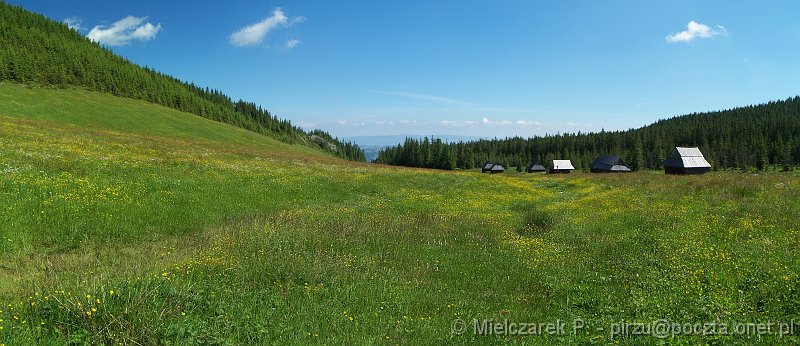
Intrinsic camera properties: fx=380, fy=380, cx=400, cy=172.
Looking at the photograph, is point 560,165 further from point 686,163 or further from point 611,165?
point 686,163

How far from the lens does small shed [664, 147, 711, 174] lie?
62.3m

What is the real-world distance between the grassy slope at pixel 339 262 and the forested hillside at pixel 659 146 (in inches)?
5161

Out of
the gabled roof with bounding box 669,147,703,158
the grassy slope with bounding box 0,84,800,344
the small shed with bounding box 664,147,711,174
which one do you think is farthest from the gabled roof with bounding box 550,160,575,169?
the grassy slope with bounding box 0,84,800,344

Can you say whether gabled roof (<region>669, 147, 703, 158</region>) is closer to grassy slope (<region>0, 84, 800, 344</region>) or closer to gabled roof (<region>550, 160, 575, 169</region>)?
gabled roof (<region>550, 160, 575, 169</region>)

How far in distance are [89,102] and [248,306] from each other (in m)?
90.7

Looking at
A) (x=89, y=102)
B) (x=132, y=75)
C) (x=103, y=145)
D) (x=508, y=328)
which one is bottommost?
(x=508, y=328)

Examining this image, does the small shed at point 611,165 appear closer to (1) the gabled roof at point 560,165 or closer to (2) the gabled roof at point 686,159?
(1) the gabled roof at point 560,165

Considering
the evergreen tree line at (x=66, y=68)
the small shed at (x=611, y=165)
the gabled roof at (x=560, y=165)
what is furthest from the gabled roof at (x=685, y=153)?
the evergreen tree line at (x=66, y=68)

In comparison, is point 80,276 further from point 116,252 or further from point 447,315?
point 447,315

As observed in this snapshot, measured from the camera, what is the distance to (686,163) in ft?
205

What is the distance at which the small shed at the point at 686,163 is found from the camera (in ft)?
205

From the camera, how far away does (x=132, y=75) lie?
11512 centimetres

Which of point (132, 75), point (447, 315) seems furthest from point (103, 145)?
point (132, 75)

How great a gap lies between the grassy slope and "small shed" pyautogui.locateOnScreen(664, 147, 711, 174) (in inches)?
1943
